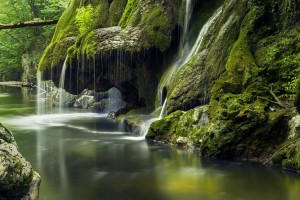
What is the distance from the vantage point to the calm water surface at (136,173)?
10164mm

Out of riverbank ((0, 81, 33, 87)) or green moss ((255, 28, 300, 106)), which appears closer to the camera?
green moss ((255, 28, 300, 106))

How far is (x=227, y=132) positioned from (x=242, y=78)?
249 cm

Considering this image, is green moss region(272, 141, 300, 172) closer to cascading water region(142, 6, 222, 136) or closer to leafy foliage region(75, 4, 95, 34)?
cascading water region(142, 6, 222, 136)

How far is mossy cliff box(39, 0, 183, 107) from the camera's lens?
2095cm

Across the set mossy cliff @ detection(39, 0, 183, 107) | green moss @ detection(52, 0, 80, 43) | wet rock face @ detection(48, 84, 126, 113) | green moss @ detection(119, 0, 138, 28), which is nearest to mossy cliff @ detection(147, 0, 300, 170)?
mossy cliff @ detection(39, 0, 183, 107)

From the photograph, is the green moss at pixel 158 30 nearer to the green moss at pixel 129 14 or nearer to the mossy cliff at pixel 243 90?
the green moss at pixel 129 14

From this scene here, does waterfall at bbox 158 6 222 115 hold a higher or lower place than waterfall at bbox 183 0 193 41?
lower

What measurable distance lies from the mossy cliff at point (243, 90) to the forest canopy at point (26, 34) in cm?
3404

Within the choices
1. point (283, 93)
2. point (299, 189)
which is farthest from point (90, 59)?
point (299, 189)

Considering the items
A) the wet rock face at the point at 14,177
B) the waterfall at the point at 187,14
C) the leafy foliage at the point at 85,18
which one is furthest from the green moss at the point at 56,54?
the wet rock face at the point at 14,177

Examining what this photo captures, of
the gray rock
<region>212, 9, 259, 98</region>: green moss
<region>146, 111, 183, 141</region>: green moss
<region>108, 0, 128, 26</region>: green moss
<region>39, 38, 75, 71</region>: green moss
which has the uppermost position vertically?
<region>108, 0, 128, 26</region>: green moss

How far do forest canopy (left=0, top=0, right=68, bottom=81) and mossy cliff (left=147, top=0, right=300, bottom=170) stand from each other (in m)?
34.0

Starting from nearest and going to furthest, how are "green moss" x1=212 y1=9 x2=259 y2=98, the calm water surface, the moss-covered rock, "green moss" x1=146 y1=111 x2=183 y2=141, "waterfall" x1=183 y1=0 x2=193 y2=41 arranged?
the calm water surface < "green moss" x1=212 y1=9 x2=259 y2=98 < "green moss" x1=146 y1=111 x2=183 y2=141 < the moss-covered rock < "waterfall" x1=183 y1=0 x2=193 y2=41

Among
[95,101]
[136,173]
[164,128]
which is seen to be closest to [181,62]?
[164,128]
